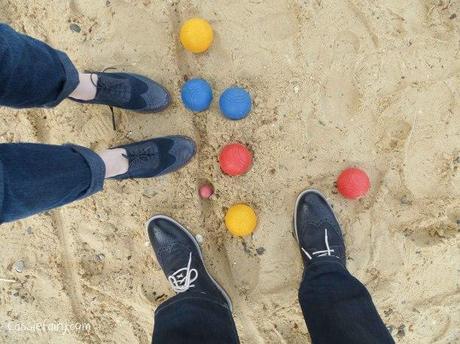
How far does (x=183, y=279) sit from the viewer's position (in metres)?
2.30

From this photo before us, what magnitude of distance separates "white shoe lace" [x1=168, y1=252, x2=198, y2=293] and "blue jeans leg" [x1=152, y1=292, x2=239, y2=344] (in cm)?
22

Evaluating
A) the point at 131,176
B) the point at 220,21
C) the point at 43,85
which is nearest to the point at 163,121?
the point at 131,176

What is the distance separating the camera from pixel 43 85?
167 centimetres

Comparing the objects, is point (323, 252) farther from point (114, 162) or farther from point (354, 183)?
point (114, 162)

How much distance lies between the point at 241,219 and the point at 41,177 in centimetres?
108

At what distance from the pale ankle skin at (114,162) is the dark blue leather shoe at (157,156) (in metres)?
0.03

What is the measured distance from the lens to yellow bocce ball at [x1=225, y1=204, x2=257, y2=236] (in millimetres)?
2287

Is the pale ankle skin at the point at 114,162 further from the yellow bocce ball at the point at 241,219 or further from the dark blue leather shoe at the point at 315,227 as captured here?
the dark blue leather shoe at the point at 315,227

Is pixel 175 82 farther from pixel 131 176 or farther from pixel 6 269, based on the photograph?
pixel 6 269

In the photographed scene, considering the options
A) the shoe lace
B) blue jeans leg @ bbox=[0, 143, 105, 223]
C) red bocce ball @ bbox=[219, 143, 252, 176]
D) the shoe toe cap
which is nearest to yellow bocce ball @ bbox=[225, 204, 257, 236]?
red bocce ball @ bbox=[219, 143, 252, 176]

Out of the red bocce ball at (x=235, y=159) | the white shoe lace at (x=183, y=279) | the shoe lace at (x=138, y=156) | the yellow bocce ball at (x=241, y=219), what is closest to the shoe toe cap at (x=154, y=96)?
the shoe lace at (x=138, y=156)

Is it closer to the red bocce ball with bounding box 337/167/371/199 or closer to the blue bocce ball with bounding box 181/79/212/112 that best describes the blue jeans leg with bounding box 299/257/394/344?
the red bocce ball with bounding box 337/167/371/199

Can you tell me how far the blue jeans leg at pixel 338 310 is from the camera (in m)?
1.74

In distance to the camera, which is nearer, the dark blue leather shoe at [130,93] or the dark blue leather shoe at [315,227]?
the dark blue leather shoe at [130,93]
